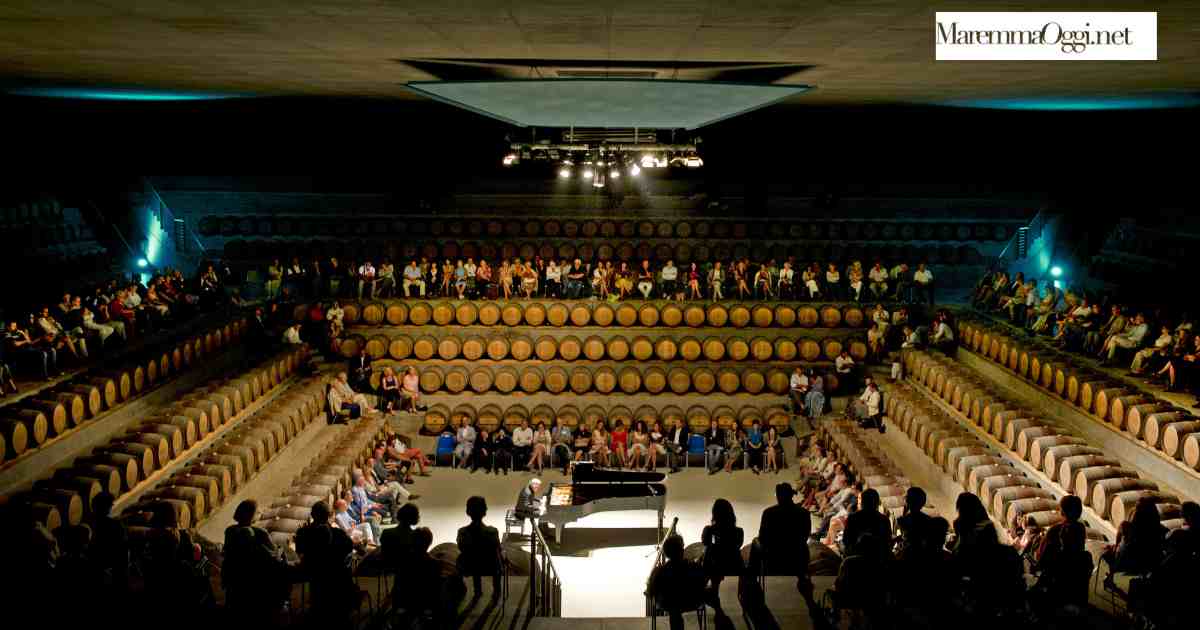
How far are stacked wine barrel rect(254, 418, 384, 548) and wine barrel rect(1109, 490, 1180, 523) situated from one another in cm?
772

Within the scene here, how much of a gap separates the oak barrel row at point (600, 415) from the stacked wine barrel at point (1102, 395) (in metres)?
3.55

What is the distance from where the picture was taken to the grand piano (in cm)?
1179

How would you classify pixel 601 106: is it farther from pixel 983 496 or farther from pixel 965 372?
pixel 965 372

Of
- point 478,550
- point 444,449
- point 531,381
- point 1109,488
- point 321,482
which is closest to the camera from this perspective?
point 478,550

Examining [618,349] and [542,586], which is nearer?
[542,586]

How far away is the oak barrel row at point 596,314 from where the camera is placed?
17.6 metres

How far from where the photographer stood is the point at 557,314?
17.6 m

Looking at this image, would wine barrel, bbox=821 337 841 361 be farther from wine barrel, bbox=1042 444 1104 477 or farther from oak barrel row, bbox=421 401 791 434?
wine barrel, bbox=1042 444 1104 477

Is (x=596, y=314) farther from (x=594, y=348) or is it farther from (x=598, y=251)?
(x=598, y=251)

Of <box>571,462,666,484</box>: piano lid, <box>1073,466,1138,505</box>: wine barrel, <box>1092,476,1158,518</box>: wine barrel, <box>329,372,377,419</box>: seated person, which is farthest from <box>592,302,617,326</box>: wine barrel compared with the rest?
<box>1092,476,1158,518</box>: wine barrel

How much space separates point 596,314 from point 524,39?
10.5 m

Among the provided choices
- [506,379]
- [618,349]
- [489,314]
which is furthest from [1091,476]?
[489,314]

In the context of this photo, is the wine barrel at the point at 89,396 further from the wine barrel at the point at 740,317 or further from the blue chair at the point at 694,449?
the wine barrel at the point at 740,317

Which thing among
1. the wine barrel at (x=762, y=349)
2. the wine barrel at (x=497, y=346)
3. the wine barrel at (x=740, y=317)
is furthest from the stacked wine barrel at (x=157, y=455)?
the wine barrel at (x=762, y=349)
